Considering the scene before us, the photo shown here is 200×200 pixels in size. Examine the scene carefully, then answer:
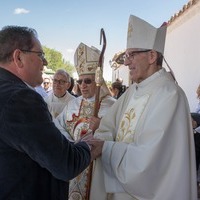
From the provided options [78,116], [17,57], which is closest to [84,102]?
[78,116]

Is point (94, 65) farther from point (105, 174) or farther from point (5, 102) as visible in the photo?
point (5, 102)

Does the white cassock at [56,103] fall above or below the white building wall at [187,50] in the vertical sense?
below

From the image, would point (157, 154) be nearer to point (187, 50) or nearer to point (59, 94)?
point (59, 94)

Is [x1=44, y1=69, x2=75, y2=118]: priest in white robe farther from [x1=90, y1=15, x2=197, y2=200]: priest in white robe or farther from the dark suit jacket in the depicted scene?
the dark suit jacket

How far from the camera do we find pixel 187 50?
8547 mm

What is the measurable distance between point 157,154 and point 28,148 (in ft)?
3.12

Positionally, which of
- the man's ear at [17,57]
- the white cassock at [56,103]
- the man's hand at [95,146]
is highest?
the man's ear at [17,57]

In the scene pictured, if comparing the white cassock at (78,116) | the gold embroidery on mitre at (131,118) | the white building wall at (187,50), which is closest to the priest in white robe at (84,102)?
the white cassock at (78,116)

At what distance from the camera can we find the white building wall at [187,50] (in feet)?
26.2

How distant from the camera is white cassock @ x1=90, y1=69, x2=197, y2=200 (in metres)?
2.28

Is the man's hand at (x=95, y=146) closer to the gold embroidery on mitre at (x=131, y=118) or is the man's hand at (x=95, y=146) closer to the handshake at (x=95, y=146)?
the handshake at (x=95, y=146)

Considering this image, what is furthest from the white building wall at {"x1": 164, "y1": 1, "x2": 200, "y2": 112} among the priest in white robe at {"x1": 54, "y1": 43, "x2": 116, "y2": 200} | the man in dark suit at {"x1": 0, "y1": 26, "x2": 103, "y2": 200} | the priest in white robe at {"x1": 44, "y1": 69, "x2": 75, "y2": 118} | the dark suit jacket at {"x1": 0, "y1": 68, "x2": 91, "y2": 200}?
the dark suit jacket at {"x1": 0, "y1": 68, "x2": 91, "y2": 200}

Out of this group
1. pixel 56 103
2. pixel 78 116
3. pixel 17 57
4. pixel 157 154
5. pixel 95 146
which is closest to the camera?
pixel 17 57

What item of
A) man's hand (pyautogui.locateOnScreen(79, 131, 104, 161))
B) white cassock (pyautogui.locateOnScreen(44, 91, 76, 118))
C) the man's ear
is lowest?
white cassock (pyautogui.locateOnScreen(44, 91, 76, 118))
